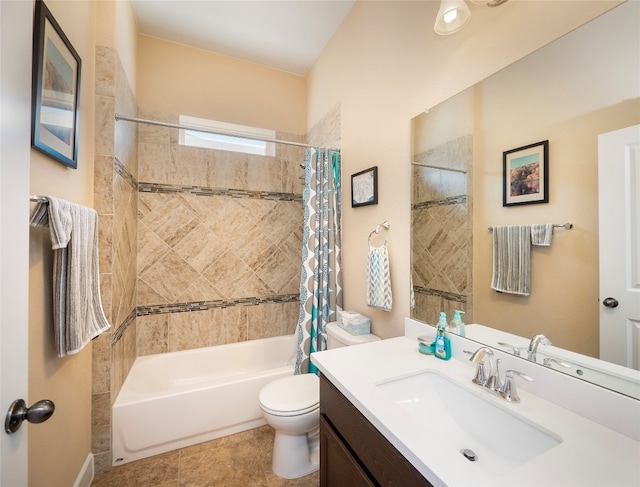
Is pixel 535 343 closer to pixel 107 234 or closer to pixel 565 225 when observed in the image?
pixel 565 225

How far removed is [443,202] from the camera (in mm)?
1293

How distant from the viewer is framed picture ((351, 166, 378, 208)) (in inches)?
68.3

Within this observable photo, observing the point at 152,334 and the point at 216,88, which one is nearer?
the point at 152,334

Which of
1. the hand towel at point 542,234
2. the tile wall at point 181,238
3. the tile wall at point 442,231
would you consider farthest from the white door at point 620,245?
the tile wall at point 181,238

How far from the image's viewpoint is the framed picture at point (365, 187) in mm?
1734

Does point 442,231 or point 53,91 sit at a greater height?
point 53,91

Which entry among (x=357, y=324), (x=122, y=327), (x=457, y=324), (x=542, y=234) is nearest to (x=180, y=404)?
(x=122, y=327)

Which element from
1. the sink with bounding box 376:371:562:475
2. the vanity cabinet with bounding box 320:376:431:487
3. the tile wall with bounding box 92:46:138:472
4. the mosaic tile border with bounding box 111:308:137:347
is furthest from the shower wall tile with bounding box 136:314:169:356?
the sink with bounding box 376:371:562:475

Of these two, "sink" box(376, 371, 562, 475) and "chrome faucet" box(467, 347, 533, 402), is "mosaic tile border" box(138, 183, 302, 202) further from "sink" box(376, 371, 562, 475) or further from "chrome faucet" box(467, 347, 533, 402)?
"chrome faucet" box(467, 347, 533, 402)

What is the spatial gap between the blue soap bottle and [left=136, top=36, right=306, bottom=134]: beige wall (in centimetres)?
208

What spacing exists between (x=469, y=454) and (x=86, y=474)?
1.95 metres

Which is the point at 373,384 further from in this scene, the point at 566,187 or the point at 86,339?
the point at 86,339

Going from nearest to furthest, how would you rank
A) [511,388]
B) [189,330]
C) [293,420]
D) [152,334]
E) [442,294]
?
[511,388] < [442,294] < [293,420] < [152,334] < [189,330]

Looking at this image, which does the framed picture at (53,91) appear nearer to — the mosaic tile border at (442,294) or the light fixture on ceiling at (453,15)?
the light fixture on ceiling at (453,15)
